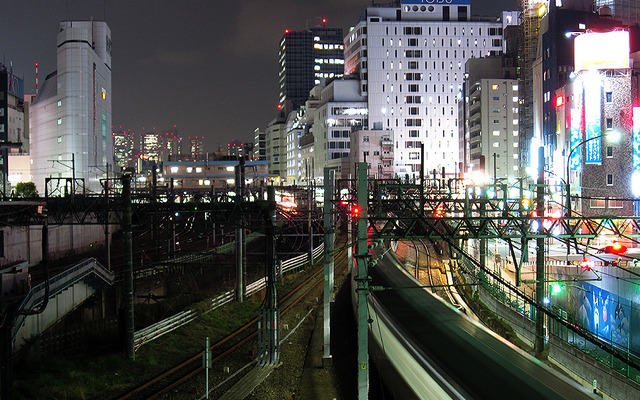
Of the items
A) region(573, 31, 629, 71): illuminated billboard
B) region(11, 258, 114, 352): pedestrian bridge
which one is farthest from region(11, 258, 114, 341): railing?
region(573, 31, 629, 71): illuminated billboard

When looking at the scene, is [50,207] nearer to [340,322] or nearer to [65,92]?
[340,322]

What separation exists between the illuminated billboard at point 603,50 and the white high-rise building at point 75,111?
57.1 metres

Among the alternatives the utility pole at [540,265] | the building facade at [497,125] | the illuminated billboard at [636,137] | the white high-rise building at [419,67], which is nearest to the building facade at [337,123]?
the white high-rise building at [419,67]

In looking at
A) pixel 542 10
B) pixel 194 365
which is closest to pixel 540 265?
pixel 194 365

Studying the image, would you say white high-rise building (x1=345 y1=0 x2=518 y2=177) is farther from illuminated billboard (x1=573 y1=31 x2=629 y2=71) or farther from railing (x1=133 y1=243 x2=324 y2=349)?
railing (x1=133 y1=243 x2=324 y2=349)

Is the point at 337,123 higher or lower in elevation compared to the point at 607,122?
higher

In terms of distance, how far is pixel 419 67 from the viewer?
94.1 m

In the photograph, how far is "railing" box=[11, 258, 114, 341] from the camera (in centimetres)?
1770

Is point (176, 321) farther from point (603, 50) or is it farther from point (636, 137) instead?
point (603, 50)

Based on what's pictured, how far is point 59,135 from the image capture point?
7150 centimetres

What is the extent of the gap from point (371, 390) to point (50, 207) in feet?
53.9

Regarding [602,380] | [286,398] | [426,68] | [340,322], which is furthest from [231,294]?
[426,68]

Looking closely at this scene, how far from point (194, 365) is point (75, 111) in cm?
6366

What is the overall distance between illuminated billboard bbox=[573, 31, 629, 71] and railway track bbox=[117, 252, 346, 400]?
28033 millimetres
